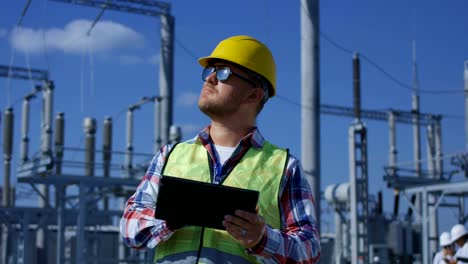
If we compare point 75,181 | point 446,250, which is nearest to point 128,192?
point 75,181

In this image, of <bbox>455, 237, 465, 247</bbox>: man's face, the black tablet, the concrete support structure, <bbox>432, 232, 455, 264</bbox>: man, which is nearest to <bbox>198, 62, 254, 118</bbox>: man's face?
the black tablet

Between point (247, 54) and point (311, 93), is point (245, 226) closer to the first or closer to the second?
point (247, 54)

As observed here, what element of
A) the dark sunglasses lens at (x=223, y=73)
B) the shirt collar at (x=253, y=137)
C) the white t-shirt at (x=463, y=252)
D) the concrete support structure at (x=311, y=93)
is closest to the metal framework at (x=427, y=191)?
the white t-shirt at (x=463, y=252)

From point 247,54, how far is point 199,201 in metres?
0.56

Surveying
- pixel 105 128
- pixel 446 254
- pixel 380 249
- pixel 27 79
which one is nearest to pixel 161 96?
pixel 105 128

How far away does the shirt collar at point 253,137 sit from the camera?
92.1 inches

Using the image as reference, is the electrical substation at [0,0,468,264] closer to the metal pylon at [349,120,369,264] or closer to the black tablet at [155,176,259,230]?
the metal pylon at [349,120,369,264]

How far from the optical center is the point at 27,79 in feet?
90.3

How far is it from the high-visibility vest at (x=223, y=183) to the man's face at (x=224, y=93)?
123mm

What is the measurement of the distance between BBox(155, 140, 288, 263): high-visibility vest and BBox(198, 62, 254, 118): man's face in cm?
12

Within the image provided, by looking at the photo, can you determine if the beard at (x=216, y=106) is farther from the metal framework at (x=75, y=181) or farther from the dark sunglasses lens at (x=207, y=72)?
the metal framework at (x=75, y=181)

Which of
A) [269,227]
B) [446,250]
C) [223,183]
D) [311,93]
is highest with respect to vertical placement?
[311,93]

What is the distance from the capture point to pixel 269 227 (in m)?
2.01

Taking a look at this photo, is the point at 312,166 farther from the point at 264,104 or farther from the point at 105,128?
the point at 105,128
